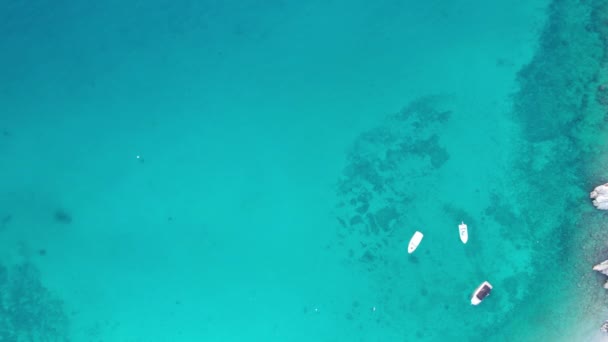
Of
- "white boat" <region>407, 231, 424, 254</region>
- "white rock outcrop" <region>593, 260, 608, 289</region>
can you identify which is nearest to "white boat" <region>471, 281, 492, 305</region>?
"white boat" <region>407, 231, 424, 254</region>

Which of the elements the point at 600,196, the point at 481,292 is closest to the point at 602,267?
the point at 600,196

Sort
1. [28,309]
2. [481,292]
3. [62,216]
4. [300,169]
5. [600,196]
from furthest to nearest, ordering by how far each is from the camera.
A: [28,309] < [62,216] < [300,169] < [481,292] < [600,196]

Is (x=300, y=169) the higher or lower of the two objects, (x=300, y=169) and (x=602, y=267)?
the higher

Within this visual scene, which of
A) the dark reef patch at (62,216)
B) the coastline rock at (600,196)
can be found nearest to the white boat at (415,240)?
the coastline rock at (600,196)

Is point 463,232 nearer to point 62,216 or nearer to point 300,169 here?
point 300,169

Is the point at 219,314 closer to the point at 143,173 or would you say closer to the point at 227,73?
the point at 143,173

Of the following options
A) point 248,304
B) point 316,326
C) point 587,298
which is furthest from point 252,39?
point 587,298

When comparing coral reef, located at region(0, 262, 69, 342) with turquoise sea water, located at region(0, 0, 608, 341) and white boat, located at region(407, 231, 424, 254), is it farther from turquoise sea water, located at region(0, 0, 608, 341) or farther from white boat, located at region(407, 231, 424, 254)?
white boat, located at region(407, 231, 424, 254)

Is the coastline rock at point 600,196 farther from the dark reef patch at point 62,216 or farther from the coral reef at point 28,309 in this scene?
the coral reef at point 28,309
